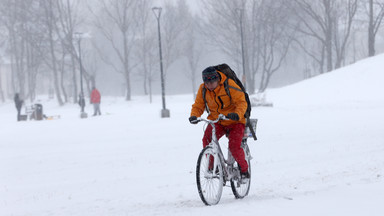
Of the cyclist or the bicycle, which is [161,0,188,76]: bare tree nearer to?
the cyclist

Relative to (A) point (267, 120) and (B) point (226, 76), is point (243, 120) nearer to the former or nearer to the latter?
(B) point (226, 76)

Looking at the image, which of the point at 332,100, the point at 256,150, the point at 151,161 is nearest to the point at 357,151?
the point at 256,150

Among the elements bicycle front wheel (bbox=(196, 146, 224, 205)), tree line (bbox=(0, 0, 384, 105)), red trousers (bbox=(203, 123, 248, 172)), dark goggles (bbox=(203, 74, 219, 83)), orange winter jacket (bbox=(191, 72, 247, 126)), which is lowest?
bicycle front wheel (bbox=(196, 146, 224, 205))

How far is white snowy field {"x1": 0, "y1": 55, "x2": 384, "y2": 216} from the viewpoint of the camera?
5305 mm

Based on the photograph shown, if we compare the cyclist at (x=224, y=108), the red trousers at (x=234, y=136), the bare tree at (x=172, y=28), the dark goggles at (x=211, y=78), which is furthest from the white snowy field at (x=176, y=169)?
the bare tree at (x=172, y=28)

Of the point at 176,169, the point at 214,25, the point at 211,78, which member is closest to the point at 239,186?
the point at 211,78

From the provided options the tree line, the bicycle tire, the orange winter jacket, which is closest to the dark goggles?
the orange winter jacket

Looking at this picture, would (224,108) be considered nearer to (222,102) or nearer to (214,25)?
(222,102)

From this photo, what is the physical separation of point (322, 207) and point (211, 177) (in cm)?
131

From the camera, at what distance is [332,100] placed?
87.3 feet

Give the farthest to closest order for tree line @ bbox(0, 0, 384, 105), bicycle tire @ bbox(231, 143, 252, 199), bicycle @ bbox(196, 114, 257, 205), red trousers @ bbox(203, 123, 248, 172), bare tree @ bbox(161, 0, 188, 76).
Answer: bare tree @ bbox(161, 0, 188, 76), tree line @ bbox(0, 0, 384, 105), bicycle tire @ bbox(231, 143, 252, 199), red trousers @ bbox(203, 123, 248, 172), bicycle @ bbox(196, 114, 257, 205)

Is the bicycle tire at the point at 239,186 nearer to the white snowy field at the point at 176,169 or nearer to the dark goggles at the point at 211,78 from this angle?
the white snowy field at the point at 176,169

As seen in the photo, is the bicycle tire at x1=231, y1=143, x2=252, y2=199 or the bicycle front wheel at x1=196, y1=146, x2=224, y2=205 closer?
the bicycle front wheel at x1=196, y1=146, x2=224, y2=205

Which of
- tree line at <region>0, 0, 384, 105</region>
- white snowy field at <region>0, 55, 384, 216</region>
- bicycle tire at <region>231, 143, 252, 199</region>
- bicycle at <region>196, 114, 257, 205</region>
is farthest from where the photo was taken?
tree line at <region>0, 0, 384, 105</region>
